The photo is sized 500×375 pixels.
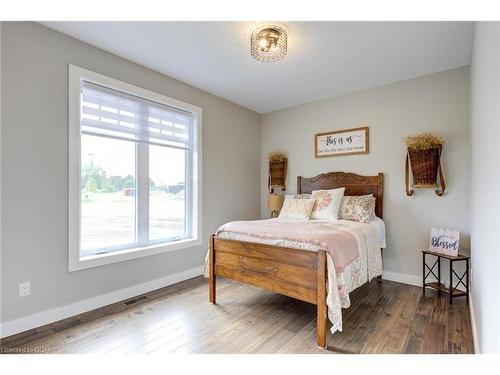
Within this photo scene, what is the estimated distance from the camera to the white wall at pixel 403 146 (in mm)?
2848

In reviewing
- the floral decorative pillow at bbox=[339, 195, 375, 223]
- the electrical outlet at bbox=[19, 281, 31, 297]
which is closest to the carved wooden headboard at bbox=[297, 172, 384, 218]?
the floral decorative pillow at bbox=[339, 195, 375, 223]

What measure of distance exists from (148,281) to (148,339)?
1031 mm

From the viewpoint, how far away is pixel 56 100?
225 cm

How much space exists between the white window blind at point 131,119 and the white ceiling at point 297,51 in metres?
0.42

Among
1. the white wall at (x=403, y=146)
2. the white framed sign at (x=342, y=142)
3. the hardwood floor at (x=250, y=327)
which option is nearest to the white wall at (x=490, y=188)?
the hardwood floor at (x=250, y=327)

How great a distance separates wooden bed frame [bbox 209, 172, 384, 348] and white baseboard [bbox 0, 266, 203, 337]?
772 millimetres

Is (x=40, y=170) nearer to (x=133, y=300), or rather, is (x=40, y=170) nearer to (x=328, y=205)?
(x=133, y=300)

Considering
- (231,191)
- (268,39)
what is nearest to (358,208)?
(231,191)

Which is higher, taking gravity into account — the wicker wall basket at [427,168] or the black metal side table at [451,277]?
the wicker wall basket at [427,168]

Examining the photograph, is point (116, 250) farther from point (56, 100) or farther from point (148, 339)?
point (56, 100)

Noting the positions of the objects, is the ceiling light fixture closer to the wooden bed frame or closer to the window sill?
the wooden bed frame

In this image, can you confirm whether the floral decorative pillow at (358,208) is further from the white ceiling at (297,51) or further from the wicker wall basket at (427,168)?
the white ceiling at (297,51)

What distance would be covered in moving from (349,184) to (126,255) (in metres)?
2.89
